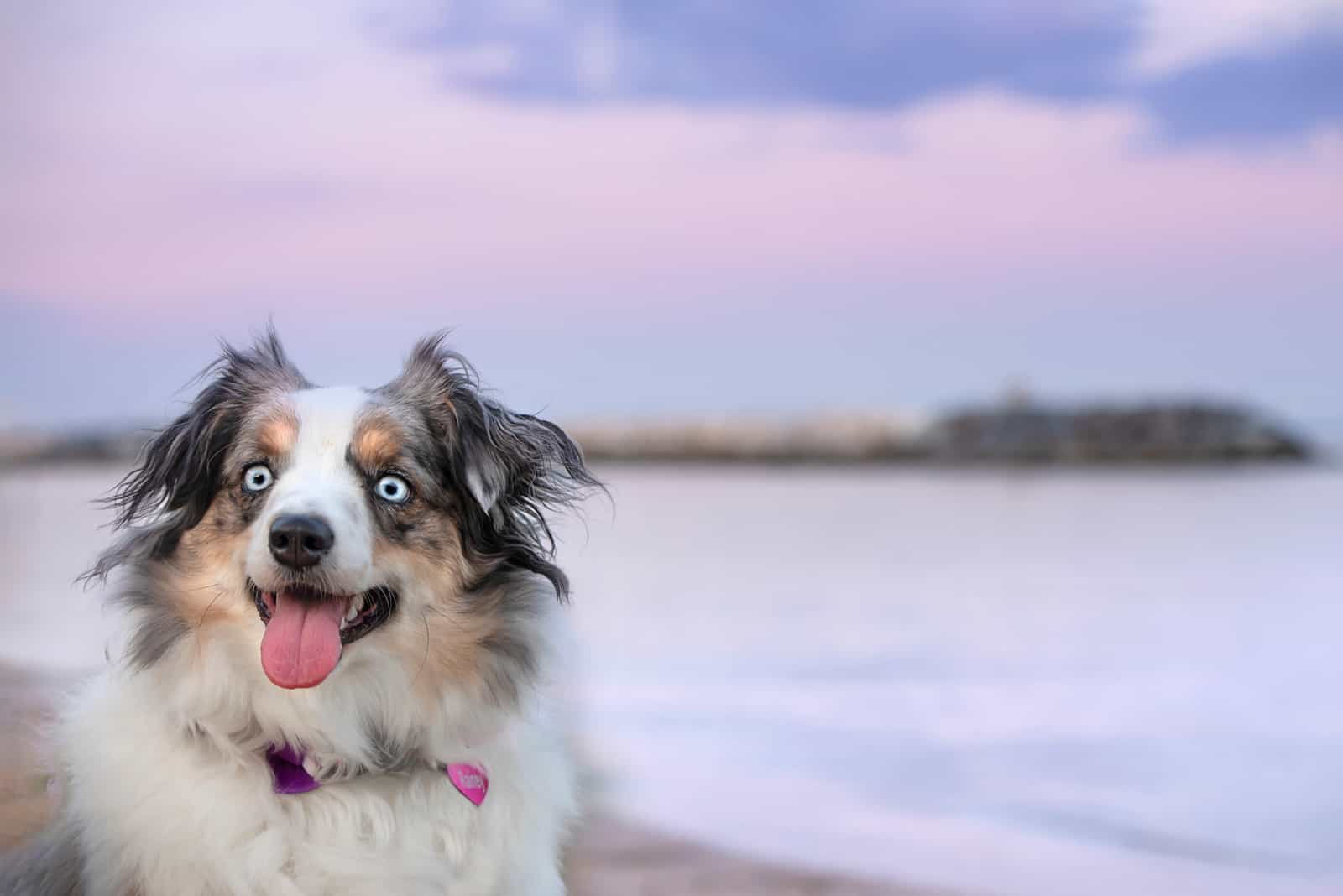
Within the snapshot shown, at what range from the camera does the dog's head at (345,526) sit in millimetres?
2615

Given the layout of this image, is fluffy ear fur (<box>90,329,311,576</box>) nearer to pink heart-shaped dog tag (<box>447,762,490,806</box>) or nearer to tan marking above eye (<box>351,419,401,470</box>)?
tan marking above eye (<box>351,419,401,470</box>)

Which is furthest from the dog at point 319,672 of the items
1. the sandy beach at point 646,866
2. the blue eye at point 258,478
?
the sandy beach at point 646,866

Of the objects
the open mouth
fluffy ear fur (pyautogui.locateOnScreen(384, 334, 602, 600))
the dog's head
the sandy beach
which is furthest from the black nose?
the sandy beach

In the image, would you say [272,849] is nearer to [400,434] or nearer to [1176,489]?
[400,434]

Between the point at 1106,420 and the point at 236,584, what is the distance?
11.9 m

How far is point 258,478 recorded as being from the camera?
2742mm

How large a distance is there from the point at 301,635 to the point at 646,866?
5.90 feet

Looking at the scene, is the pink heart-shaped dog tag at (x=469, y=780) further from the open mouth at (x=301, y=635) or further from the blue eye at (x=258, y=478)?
the blue eye at (x=258, y=478)

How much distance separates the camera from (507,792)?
285 cm

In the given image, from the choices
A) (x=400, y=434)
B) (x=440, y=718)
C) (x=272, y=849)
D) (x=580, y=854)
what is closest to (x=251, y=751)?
(x=272, y=849)

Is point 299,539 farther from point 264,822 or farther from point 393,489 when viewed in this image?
point 264,822

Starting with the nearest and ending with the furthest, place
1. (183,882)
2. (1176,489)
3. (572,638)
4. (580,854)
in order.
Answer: (183,882) → (572,638) → (580,854) → (1176,489)

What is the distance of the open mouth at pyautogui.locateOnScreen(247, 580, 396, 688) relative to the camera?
2.61 meters

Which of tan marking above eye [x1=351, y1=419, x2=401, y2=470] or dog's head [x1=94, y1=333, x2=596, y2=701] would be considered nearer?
dog's head [x1=94, y1=333, x2=596, y2=701]
